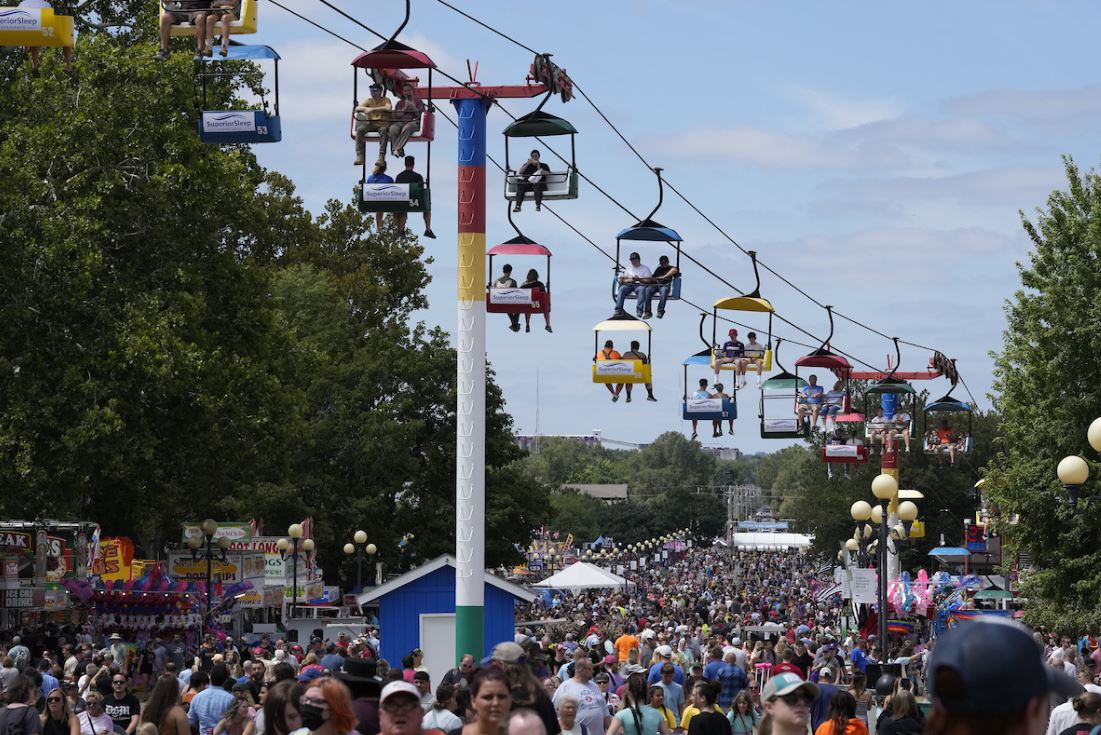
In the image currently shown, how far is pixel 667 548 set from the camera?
170m

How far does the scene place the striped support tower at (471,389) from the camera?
72.0ft

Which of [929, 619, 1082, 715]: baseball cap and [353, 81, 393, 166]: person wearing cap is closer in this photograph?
[929, 619, 1082, 715]: baseball cap

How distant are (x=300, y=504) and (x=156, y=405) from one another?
70.4 ft

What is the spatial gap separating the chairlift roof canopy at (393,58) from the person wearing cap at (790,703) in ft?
36.4

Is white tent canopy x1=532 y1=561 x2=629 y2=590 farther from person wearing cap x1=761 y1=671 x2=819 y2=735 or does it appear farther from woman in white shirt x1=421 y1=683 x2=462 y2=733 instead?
person wearing cap x1=761 y1=671 x2=819 y2=735

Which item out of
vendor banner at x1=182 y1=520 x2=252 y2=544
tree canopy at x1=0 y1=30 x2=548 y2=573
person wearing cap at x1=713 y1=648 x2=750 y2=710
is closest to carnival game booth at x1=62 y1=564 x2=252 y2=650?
vendor banner at x1=182 y1=520 x2=252 y2=544

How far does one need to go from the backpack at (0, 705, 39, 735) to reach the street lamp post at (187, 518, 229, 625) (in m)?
23.5

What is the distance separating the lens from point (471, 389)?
2205cm

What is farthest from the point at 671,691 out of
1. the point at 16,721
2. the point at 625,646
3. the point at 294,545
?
the point at 294,545

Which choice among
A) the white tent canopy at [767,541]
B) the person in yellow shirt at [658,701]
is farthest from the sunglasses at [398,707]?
the white tent canopy at [767,541]

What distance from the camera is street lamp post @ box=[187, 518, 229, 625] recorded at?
3588 centimetres

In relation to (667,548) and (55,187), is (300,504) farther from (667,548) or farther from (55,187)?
(667,548)

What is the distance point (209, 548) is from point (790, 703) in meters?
29.2

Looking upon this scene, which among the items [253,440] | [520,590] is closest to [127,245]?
[253,440]
